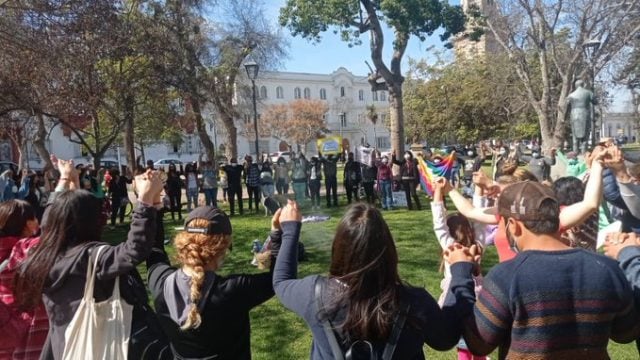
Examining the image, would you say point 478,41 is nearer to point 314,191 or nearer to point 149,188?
point 314,191

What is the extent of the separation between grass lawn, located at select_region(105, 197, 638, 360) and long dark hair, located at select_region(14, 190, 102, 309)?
108 inches

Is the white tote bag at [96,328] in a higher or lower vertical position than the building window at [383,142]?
lower

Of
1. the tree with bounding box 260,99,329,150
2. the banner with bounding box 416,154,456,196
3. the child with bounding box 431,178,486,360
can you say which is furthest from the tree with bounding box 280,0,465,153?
the tree with bounding box 260,99,329,150

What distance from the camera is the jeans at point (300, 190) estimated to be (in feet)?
50.3

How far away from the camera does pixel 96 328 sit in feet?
8.62

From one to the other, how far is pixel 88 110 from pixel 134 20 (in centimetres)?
384

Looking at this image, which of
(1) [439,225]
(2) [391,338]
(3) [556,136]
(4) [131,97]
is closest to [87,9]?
(4) [131,97]

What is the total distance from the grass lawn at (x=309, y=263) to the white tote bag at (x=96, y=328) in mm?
2489

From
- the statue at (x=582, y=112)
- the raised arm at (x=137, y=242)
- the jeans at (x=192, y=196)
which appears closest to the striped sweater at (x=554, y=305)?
the raised arm at (x=137, y=242)

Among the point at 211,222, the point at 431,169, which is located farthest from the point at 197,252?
the point at 431,169

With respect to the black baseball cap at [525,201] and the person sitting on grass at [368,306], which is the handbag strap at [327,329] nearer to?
the person sitting on grass at [368,306]

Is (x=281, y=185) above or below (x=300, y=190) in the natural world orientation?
above

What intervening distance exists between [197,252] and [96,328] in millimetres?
674

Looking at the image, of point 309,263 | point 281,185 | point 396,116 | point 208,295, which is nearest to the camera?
point 208,295
